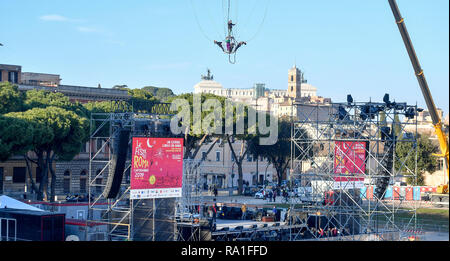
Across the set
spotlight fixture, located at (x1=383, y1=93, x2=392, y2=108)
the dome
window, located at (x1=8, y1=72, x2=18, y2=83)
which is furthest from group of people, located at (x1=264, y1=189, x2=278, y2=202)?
the dome

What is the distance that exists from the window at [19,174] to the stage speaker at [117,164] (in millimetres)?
32172

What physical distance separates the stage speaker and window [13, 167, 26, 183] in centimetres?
3217

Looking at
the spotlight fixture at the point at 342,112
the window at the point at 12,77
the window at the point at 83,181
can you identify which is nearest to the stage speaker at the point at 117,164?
the spotlight fixture at the point at 342,112

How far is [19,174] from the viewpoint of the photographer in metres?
55.6

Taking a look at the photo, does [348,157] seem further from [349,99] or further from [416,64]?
[416,64]

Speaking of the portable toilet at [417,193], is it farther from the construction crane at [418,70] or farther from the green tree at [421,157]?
the construction crane at [418,70]

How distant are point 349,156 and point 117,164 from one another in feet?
38.2

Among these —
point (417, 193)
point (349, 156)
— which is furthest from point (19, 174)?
point (349, 156)

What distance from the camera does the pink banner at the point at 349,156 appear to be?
31031mm

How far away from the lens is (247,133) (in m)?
57.8
